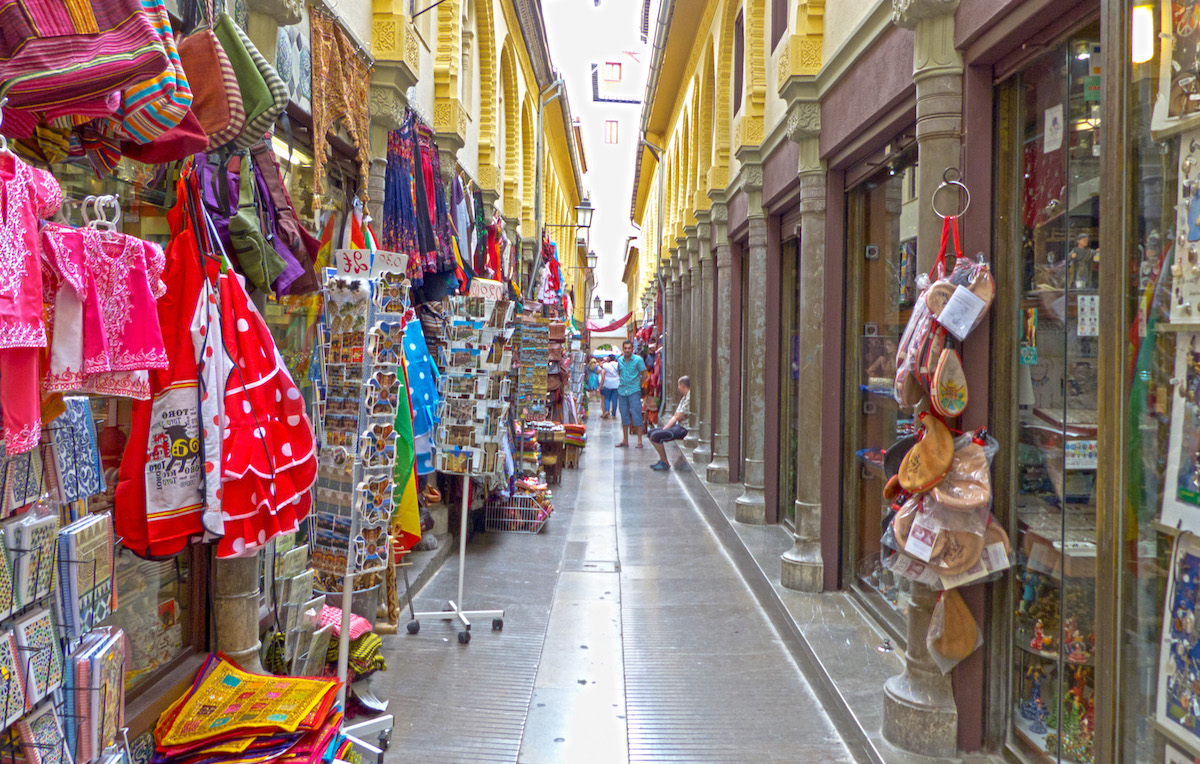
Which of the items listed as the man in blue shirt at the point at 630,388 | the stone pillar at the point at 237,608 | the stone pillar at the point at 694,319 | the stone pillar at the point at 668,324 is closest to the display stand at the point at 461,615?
→ the stone pillar at the point at 237,608

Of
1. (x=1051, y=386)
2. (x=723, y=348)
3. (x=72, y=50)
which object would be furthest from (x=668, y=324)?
(x=72, y=50)

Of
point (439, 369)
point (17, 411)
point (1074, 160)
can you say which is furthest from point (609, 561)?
point (17, 411)

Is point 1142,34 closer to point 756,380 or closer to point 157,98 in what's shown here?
point 157,98

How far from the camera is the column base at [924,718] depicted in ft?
12.6

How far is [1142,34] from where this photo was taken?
2.42 metres

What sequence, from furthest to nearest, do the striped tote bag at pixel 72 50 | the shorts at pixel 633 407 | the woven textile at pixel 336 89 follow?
1. the shorts at pixel 633 407
2. the woven textile at pixel 336 89
3. the striped tote bag at pixel 72 50

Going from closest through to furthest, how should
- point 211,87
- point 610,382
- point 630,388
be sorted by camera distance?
point 211,87 < point 630,388 < point 610,382

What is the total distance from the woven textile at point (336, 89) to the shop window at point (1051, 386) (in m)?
3.68

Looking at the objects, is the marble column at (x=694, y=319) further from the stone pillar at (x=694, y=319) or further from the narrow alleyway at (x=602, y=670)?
the narrow alleyway at (x=602, y=670)

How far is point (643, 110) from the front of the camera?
21.9 m

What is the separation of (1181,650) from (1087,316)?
4.91ft

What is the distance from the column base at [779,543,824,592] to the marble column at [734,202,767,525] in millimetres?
2279

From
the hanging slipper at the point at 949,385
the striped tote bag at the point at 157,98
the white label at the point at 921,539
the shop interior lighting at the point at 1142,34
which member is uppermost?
the shop interior lighting at the point at 1142,34

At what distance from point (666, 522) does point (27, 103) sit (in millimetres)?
8516
